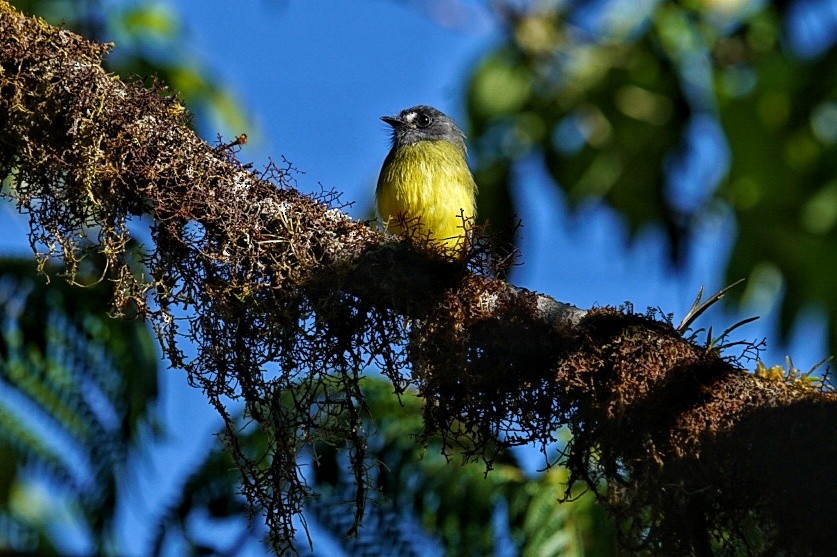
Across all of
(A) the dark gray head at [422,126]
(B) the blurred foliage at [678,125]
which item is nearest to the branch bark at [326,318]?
(B) the blurred foliage at [678,125]

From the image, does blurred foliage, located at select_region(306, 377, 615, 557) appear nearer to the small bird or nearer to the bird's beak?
the small bird

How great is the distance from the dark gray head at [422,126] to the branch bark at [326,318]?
240 centimetres

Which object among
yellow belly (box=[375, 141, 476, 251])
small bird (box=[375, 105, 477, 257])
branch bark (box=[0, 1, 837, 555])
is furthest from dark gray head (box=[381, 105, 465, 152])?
branch bark (box=[0, 1, 837, 555])

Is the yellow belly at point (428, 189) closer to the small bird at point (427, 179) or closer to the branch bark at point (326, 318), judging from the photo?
the small bird at point (427, 179)

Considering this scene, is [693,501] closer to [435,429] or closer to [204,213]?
[435,429]

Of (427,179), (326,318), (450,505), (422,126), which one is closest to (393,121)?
(422,126)

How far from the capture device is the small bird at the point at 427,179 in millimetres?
4855

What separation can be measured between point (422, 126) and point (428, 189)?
0.99 meters

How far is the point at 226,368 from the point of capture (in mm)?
3395

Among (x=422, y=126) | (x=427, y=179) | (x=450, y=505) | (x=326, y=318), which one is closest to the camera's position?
(x=326, y=318)

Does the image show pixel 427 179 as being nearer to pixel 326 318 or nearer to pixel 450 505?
pixel 450 505

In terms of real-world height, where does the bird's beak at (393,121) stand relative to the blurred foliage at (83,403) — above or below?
above

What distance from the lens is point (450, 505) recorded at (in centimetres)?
471

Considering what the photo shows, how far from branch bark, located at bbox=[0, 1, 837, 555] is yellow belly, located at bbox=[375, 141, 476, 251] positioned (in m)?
1.24
